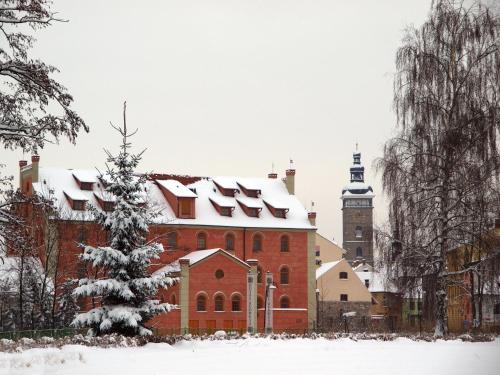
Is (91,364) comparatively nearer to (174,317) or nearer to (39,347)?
(39,347)

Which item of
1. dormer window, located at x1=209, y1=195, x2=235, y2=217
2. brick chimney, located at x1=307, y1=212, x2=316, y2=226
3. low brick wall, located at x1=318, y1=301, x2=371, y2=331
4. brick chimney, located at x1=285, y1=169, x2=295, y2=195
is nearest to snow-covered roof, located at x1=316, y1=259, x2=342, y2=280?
low brick wall, located at x1=318, y1=301, x2=371, y2=331

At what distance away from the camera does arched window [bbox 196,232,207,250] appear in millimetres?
61125

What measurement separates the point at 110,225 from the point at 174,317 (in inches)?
1249

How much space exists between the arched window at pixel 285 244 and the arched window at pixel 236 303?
264 inches

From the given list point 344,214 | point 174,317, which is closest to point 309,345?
point 174,317

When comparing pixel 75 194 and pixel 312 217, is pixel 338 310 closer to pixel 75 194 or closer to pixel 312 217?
pixel 312 217

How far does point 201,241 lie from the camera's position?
6131 cm

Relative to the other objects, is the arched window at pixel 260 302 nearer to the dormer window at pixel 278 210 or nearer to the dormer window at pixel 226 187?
the dormer window at pixel 278 210

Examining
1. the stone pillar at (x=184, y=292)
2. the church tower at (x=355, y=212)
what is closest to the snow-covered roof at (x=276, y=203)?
the stone pillar at (x=184, y=292)

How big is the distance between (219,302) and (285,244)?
27.2 ft

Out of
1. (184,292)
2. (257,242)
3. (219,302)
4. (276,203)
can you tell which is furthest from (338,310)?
(184,292)

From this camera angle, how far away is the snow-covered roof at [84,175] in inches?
2352

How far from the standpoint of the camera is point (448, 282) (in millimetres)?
30891

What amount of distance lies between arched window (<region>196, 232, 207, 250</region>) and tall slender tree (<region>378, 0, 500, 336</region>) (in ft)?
102
